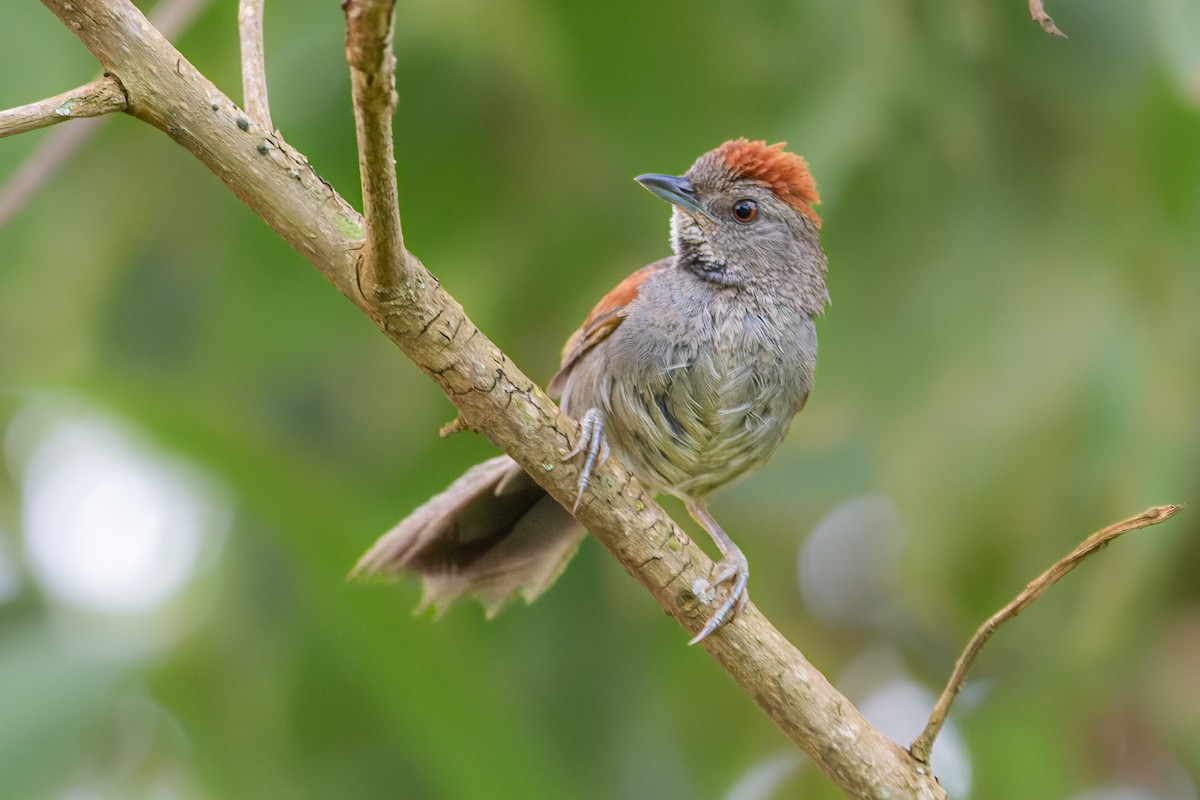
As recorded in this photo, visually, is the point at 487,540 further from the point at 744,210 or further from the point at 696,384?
the point at 744,210

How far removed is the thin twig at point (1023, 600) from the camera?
2291 millimetres

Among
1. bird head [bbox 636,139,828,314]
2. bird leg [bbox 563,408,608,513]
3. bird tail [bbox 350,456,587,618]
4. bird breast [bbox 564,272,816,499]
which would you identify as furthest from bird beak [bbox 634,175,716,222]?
bird leg [bbox 563,408,608,513]

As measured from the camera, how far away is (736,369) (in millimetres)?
3514

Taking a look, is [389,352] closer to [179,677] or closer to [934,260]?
[179,677]

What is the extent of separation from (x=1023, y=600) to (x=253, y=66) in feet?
5.68

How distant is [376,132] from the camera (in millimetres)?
1827

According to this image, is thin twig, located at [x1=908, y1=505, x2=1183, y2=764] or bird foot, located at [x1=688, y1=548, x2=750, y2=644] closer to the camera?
thin twig, located at [x1=908, y1=505, x2=1183, y2=764]

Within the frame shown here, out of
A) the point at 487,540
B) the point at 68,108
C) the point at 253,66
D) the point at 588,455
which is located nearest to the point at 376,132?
the point at 68,108

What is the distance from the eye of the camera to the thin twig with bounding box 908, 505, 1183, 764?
2.29 meters

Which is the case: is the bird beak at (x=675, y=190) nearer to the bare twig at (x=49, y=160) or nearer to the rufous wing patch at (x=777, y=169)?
the rufous wing patch at (x=777, y=169)

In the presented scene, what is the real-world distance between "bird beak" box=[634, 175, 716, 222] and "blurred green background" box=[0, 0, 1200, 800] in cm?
36

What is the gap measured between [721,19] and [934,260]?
1.06 meters

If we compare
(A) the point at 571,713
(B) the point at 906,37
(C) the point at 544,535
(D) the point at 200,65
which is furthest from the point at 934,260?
(D) the point at 200,65

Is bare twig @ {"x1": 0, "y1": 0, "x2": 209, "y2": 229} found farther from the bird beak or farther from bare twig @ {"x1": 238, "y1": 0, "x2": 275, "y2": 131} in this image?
the bird beak
